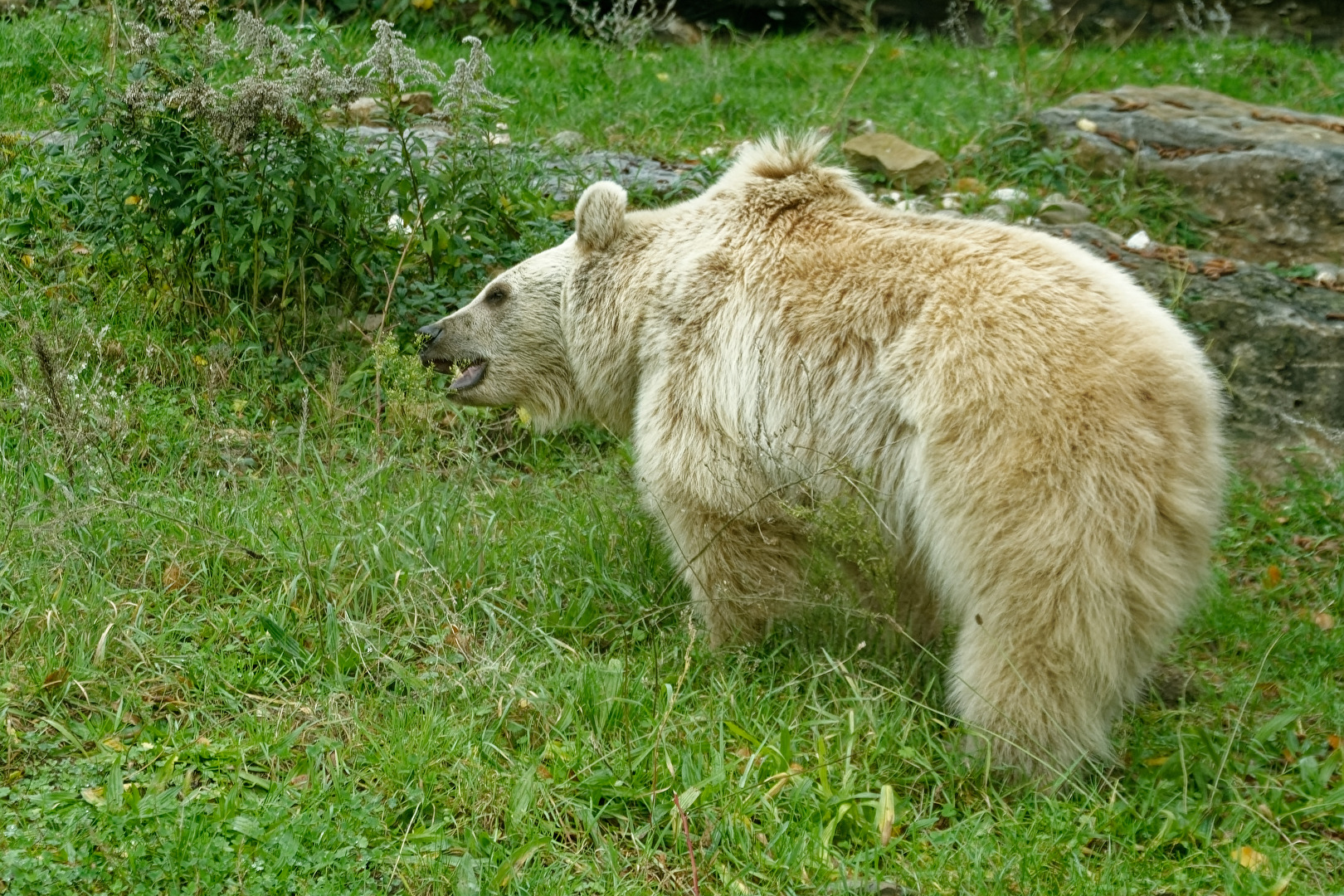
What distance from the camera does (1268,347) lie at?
266 inches

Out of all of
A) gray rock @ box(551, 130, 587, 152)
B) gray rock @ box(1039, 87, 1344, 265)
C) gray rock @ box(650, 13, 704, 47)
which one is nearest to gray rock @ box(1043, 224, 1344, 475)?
gray rock @ box(1039, 87, 1344, 265)

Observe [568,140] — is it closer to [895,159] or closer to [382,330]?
[895,159]

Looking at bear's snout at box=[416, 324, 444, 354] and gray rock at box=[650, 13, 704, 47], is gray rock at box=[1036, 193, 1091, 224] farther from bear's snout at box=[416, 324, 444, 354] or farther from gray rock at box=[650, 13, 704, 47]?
gray rock at box=[650, 13, 704, 47]

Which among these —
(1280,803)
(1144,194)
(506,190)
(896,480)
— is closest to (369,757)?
(896,480)

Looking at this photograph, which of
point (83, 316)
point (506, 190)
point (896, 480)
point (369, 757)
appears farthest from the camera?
point (506, 190)

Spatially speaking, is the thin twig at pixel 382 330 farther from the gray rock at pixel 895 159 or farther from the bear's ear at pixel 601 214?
the gray rock at pixel 895 159

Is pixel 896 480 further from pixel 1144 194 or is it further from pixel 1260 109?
pixel 1260 109

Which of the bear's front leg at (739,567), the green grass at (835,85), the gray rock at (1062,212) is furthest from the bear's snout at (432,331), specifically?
the gray rock at (1062,212)

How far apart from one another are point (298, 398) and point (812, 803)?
339 centimetres

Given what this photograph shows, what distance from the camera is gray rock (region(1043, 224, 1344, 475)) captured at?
21.4 ft

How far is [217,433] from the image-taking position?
572 cm

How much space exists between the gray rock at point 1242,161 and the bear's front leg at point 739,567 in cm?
479

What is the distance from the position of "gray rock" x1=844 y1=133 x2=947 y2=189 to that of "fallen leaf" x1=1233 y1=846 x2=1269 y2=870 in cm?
510

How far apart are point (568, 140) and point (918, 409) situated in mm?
4848
